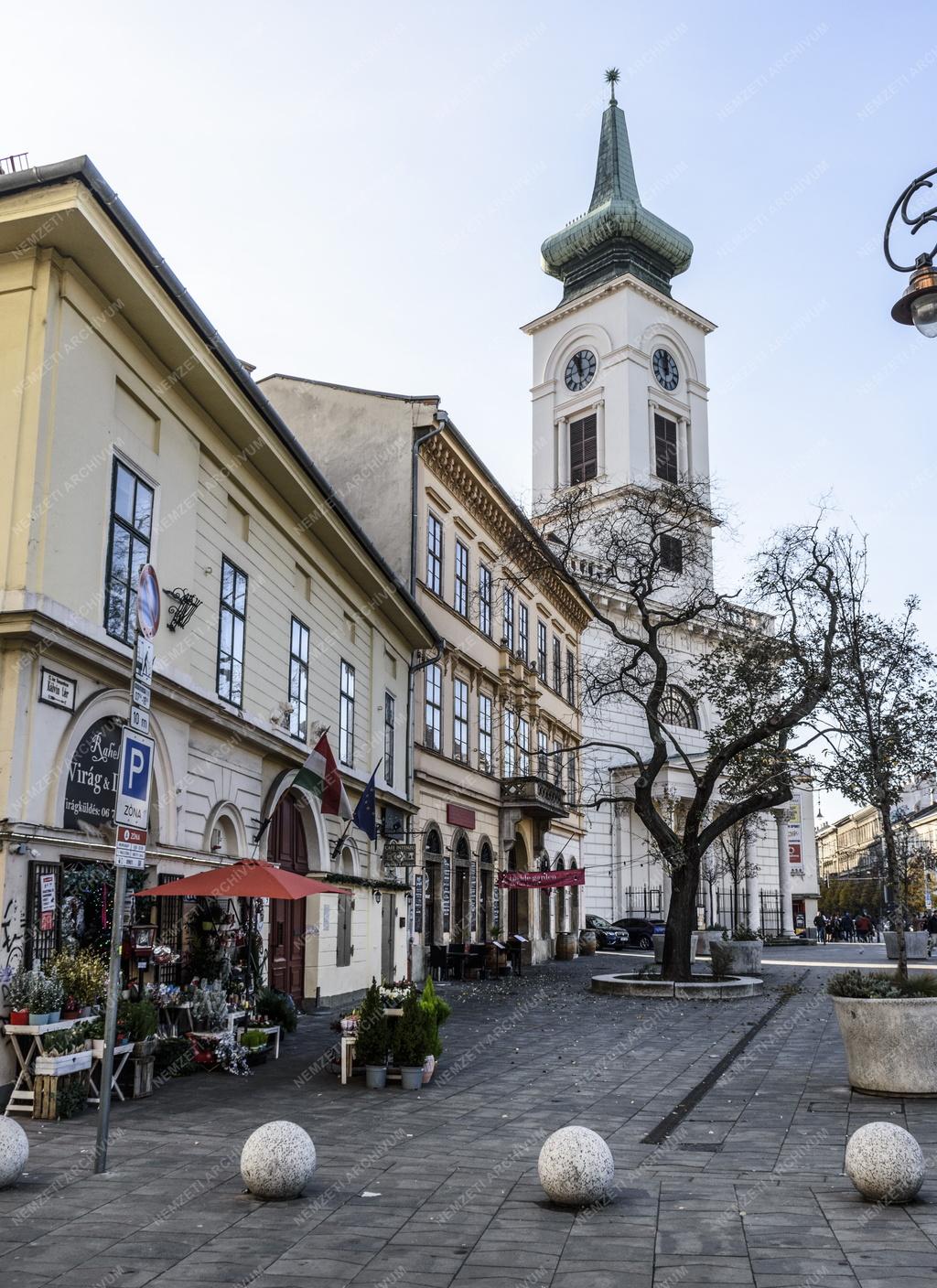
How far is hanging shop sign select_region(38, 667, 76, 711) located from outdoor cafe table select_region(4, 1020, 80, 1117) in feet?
9.53

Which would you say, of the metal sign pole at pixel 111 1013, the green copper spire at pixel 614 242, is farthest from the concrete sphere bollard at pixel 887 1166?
the green copper spire at pixel 614 242

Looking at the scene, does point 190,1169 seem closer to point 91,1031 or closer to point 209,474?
point 91,1031

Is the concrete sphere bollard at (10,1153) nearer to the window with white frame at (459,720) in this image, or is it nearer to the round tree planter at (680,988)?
the round tree planter at (680,988)

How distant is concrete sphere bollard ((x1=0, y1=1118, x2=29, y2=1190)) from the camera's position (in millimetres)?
6906

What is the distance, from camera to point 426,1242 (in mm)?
6172

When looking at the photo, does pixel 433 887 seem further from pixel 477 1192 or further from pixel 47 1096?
pixel 477 1192

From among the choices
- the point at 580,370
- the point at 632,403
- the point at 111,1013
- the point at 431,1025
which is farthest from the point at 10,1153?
the point at 580,370

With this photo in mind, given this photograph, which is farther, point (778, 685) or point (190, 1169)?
point (778, 685)

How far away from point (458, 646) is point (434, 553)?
2.72 m

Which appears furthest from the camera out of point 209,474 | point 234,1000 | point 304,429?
point 304,429

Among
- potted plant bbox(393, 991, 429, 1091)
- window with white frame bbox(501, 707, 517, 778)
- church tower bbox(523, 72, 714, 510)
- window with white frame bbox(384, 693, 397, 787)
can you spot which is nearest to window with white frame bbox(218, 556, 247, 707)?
potted plant bbox(393, 991, 429, 1091)

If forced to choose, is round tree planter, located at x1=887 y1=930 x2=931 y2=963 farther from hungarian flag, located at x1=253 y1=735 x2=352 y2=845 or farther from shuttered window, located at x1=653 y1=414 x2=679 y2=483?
shuttered window, located at x1=653 y1=414 x2=679 y2=483

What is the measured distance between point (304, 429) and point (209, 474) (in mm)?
14613

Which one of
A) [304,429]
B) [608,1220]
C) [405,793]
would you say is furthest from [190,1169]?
[304,429]
